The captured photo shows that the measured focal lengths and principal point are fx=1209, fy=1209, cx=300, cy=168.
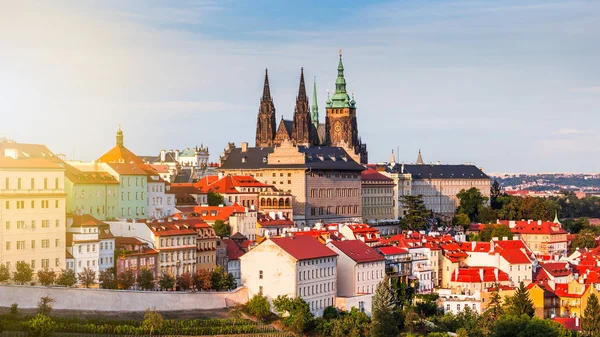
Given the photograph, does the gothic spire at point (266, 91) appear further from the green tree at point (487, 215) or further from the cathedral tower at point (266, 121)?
the green tree at point (487, 215)

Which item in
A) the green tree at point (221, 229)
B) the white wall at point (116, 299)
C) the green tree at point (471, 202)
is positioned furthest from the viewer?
the green tree at point (471, 202)

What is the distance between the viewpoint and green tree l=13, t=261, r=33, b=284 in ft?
207

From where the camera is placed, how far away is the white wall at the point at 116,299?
60.2 meters

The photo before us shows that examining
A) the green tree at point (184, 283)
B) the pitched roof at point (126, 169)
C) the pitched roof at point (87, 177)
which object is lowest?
the green tree at point (184, 283)

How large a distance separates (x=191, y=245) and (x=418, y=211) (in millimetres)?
52083

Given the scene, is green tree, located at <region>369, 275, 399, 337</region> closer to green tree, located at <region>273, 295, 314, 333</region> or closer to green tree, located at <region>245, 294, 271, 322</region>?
green tree, located at <region>273, 295, 314, 333</region>

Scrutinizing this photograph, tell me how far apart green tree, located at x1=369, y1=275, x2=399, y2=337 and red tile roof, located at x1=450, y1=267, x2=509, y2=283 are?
13.0 meters

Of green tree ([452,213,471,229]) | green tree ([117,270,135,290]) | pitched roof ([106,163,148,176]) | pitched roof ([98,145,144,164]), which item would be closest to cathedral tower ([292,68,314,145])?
green tree ([452,213,471,229])

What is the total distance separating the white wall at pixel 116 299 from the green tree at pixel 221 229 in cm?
1732

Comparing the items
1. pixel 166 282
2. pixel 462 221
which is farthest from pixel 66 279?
pixel 462 221

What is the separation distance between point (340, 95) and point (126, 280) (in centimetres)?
9942

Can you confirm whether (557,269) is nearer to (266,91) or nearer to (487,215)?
(487,215)

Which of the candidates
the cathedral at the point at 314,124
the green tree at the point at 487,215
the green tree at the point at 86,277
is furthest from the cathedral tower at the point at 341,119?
the green tree at the point at 86,277

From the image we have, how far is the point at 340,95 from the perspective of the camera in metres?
166
